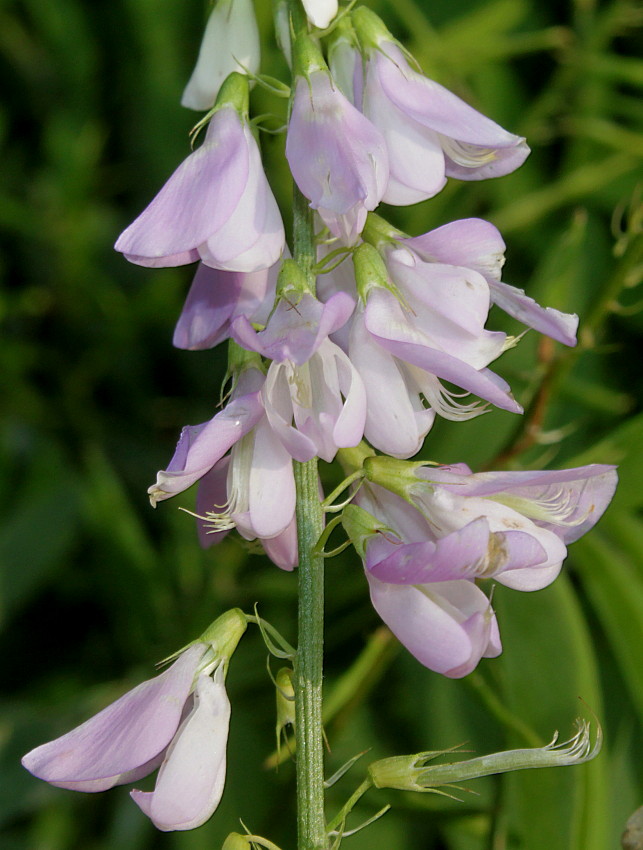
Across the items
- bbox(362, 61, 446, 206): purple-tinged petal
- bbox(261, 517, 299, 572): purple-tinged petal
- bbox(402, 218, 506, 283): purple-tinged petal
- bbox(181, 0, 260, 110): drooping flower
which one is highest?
bbox(181, 0, 260, 110): drooping flower

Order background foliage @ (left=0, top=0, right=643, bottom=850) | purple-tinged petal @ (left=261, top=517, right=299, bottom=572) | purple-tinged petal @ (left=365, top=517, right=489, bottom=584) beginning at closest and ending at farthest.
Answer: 1. purple-tinged petal @ (left=365, top=517, right=489, bottom=584)
2. purple-tinged petal @ (left=261, top=517, right=299, bottom=572)
3. background foliage @ (left=0, top=0, right=643, bottom=850)

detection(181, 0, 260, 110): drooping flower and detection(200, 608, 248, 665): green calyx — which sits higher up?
detection(181, 0, 260, 110): drooping flower

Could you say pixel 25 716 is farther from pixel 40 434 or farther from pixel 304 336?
pixel 304 336

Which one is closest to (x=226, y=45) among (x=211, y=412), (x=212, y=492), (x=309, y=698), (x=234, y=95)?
(x=234, y=95)

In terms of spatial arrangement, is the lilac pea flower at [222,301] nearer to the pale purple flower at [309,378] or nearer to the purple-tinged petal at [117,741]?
the pale purple flower at [309,378]

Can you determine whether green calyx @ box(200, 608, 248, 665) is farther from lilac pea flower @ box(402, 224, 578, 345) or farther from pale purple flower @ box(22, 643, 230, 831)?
lilac pea flower @ box(402, 224, 578, 345)

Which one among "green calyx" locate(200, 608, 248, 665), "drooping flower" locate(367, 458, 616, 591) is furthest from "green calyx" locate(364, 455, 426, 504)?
"green calyx" locate(200, 608, 248, 665)

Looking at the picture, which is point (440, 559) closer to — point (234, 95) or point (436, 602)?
point (436, 602)
